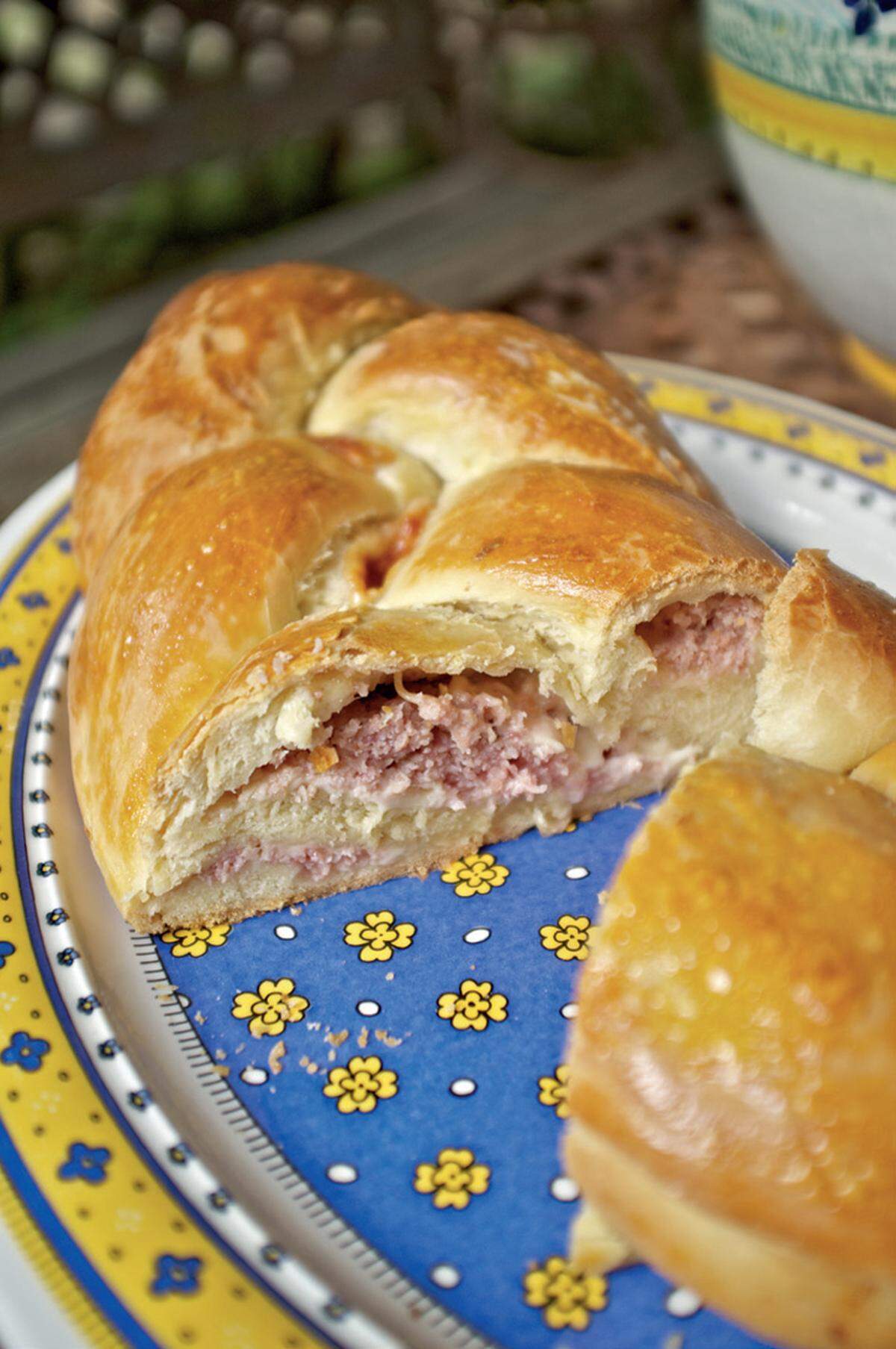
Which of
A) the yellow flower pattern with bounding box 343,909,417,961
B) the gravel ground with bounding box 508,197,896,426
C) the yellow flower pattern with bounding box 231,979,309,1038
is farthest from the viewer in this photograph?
the gravel ground with bounding box 508,197,896,426

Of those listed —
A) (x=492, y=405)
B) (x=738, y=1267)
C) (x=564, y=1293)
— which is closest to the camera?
(x=738, y=1267)

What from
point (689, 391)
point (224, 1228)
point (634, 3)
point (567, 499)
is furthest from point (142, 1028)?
point (634, 3)

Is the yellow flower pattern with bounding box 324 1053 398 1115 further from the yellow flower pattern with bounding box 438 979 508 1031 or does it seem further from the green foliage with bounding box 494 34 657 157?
the green foliage with bounding box 494 34 657 157

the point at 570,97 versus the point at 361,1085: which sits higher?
the point at 570,97

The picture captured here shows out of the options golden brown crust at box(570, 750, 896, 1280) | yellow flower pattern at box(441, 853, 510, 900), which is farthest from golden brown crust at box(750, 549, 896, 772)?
yellow flower pattern at box(441, 853, 510, 900)

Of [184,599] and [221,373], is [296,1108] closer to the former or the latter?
[184,599]

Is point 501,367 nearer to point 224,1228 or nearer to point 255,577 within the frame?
point 255,577

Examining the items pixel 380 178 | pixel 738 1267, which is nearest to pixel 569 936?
pixel 738 1267
